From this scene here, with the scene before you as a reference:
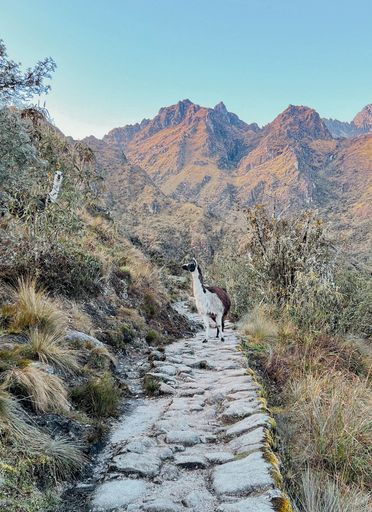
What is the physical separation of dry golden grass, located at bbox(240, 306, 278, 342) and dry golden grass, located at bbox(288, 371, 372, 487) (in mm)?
4044

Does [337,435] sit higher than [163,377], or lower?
higher

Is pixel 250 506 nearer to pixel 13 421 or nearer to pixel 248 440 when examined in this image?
pixel 248 440

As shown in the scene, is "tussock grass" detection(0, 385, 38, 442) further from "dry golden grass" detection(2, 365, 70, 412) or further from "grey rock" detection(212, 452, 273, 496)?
"grey rock" detection(212, 452, 273, 496)

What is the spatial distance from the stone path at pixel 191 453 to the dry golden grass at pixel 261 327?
105 inches

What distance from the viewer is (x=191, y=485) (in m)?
3.21

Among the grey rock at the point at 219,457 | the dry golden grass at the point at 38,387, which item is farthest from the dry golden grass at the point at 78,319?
the grey rock at the point at 219,457

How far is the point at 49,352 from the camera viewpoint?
194 inches

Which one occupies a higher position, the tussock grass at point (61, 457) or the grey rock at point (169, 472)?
the tussock grass at point (61, 457)

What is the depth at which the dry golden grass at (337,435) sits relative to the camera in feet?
12.7

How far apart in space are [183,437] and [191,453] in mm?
346

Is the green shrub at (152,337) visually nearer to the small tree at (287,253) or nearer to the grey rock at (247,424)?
the small tree at (287,253)

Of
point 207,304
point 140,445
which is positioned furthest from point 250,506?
point 207,304

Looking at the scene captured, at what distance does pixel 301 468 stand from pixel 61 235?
23.8ft

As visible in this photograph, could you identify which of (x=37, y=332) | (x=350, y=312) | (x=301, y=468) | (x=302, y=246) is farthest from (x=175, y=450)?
(x=302, y=246)
